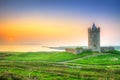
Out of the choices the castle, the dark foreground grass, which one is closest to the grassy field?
the dark foreground grass

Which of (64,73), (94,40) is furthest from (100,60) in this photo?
(64,73)

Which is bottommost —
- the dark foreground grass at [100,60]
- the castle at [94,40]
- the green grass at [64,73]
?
the green grass at [64,73]

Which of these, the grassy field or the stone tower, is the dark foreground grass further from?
the stone tower

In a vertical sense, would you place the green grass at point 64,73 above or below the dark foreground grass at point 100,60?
below

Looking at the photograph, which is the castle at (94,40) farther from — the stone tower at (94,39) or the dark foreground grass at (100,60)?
the dark foreground grass at (100,60)

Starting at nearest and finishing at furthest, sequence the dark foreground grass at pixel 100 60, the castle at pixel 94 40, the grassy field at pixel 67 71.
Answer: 1. the grassy field at pixel 67 71
2. the dark foreground grass at pixel 100 60
3. the castle at pixel 94 40

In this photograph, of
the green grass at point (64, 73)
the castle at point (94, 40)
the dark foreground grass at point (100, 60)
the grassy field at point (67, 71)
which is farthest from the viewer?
the castle at point (94, 40)

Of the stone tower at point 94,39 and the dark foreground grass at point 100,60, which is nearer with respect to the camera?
the dark foreground grass at point 100,60

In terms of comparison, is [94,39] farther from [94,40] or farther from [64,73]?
[64,73]

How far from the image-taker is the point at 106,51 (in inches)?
3866

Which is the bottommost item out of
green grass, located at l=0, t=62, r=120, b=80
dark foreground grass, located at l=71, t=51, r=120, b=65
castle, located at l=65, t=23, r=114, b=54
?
green grass, located at l=0, t=62, r=120, b=80

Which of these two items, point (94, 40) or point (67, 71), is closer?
point (67, 71)

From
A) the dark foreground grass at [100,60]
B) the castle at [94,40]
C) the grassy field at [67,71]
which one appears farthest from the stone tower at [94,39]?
the dark foreground grass at [100,60]

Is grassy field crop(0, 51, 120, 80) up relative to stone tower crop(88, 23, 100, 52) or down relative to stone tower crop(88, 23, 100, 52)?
down
